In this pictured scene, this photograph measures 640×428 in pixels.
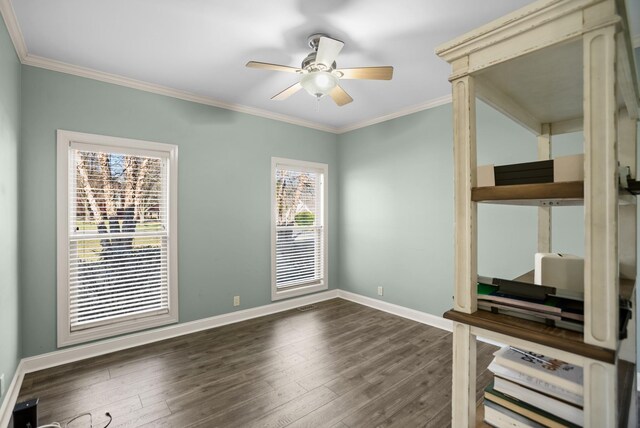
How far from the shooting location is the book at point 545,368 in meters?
0.87

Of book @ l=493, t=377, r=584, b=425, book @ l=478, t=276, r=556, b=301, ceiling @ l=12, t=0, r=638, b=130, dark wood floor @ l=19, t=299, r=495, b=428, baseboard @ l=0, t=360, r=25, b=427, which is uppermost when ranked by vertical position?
ceiling @ l=12, t=0, r=638, b=130

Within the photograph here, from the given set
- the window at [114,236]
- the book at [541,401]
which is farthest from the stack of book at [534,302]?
the window at [114,236]

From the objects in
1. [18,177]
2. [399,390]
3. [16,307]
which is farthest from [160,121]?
[399,390]

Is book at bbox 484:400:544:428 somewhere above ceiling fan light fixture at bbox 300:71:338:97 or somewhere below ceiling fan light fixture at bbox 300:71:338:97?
below

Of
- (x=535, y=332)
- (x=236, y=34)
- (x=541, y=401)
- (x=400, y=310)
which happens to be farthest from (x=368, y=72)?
(x=400, y=310)

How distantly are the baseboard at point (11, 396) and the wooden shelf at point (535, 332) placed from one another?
9.32 feet

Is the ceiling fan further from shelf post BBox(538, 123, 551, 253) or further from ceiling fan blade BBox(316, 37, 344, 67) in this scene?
shelf post BBox(538, 123, 551, 253)

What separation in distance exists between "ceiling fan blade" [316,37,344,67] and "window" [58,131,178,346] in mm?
2027

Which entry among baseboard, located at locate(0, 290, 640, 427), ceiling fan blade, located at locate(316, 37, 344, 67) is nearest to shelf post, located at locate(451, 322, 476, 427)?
baseboard, located at locate(0, 290, 640, 427)

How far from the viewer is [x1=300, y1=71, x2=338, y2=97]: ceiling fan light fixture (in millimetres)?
2398

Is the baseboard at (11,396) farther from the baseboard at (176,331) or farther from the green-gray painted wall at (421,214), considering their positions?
the green-gray painted wall at (421,214)

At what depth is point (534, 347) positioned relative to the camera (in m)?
0.83

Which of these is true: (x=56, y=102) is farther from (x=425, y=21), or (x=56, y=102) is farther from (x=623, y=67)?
(x=623, y=67)

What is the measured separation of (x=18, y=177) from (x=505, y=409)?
3.57 meters
